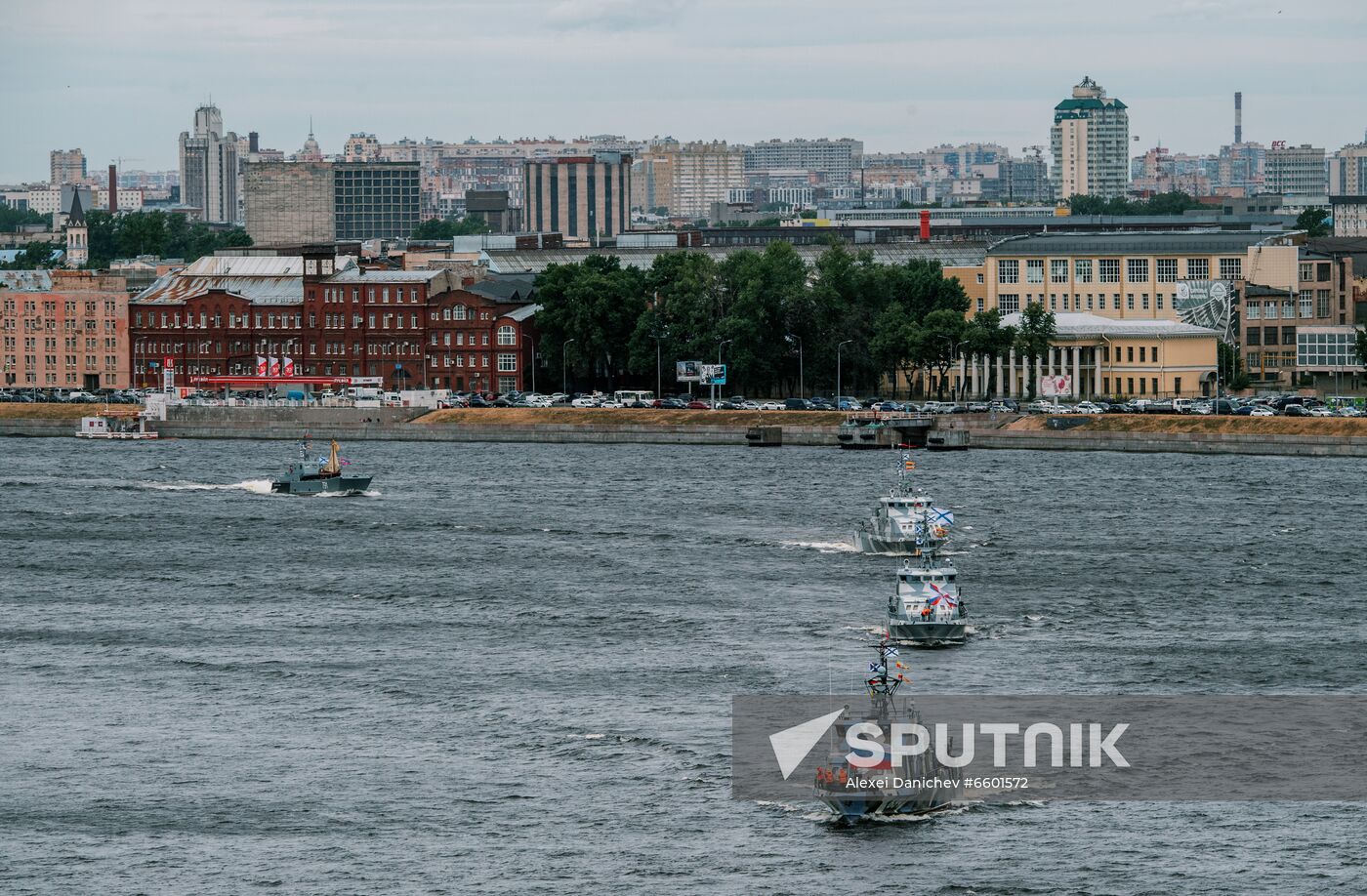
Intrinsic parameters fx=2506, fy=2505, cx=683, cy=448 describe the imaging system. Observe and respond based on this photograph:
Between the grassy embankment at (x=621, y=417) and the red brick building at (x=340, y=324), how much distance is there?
1525 centimetres

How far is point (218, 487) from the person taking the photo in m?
115

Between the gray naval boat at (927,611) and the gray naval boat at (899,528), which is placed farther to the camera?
the gray naval boat at (899,528)

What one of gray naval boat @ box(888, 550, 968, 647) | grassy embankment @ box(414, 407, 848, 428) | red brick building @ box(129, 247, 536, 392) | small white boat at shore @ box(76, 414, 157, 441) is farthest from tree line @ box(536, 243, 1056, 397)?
gray naval boat @ box(888, 550, 968, 647)

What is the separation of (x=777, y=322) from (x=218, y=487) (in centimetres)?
4767

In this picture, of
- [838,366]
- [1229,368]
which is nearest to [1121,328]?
[1229,368]

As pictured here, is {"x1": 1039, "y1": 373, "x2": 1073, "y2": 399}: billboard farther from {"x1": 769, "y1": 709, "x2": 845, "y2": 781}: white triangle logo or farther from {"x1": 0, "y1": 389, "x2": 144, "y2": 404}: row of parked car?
{"x1": 769, "y1": 709, "x2": 845, "y2": 781}: white triangle logo

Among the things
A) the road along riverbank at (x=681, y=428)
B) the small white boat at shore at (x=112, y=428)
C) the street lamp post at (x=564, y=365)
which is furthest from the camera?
the street lamp post at (x=564, y=365)

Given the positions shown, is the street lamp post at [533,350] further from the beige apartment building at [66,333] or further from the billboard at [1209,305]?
the billboard at [1209,305]

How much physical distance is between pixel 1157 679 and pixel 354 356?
11540 centimetres

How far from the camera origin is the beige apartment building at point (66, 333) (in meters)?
178

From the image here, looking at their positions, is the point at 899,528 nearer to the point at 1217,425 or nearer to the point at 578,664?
the point at 578,664

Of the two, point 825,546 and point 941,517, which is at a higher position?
point 941,517

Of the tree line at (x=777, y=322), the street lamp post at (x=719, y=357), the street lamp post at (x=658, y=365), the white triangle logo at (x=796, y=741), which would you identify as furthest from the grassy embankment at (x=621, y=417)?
the white triangle logo at (x=796, y=741)

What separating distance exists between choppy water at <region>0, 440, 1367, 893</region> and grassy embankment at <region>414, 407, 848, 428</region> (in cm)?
2511
